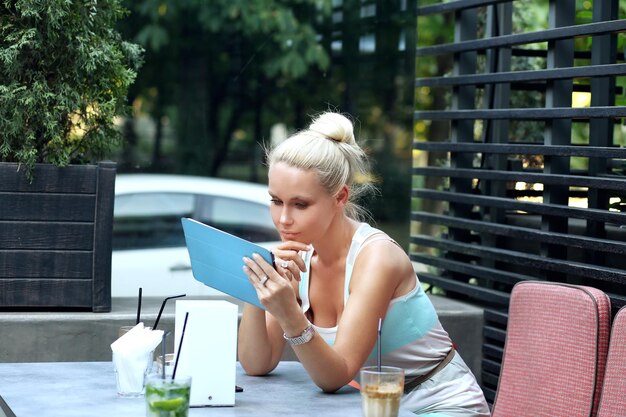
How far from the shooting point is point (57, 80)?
3613 mm

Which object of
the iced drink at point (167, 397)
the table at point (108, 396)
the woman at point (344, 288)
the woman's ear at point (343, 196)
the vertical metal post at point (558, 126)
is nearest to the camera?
the iced drink at point (167, 397)

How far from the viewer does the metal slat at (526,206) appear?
342cm

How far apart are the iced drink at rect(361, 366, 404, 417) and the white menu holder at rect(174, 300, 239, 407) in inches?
14.6

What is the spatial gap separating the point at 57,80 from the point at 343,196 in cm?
126

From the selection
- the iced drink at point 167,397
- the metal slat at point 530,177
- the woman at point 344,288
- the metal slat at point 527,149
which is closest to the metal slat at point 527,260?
the metal slat at point 530,177

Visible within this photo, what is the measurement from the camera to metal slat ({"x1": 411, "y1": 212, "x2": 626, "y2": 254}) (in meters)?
3.41

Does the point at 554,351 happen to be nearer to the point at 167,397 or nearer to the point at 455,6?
the point at 167,397

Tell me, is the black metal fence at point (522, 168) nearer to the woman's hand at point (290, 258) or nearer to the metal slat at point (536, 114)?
the metal slat at point (536, 114)

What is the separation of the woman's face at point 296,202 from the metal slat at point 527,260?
1090 mm

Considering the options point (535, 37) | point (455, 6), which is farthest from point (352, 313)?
point (455, 6)

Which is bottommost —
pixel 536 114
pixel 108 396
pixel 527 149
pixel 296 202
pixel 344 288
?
pixel 108 396

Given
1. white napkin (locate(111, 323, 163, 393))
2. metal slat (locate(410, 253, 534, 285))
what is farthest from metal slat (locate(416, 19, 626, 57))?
white napkin (locate(111, 323, 163, 393))

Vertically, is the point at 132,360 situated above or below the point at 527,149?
below

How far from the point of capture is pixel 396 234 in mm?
5145
